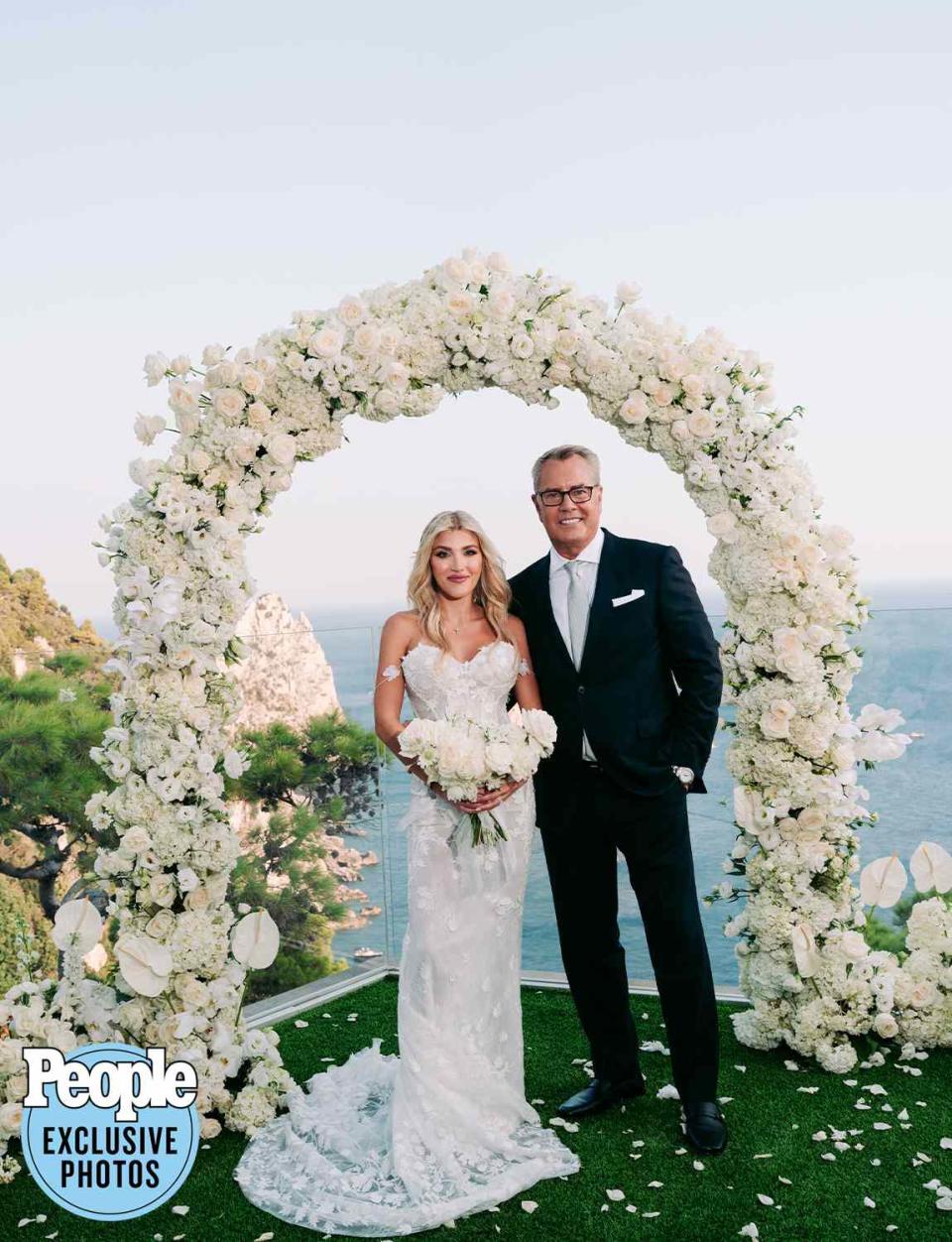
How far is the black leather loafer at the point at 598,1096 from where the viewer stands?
4.34 meters

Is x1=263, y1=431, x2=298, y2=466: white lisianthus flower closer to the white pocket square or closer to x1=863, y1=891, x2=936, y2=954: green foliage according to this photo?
the white pocket square

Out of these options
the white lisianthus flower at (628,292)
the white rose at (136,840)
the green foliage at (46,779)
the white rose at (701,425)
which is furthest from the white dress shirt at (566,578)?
the green foliage at (46,779)

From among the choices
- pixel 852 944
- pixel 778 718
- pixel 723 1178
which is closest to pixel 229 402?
pixel 778 718

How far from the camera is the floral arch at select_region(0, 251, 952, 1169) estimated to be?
4.43 m

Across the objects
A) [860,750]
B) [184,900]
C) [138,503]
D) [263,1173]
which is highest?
[138,503]

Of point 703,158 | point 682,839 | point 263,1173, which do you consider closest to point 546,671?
point 682,839

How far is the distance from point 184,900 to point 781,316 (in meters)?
8.68

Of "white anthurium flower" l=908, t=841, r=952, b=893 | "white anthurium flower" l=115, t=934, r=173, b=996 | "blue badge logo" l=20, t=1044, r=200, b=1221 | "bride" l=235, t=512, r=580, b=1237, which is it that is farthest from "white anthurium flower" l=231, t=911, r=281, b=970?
"white anthurium flower" l=908, t=841, r=952, b=893

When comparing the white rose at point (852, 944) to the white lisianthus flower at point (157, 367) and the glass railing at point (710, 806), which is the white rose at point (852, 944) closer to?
the glass railing at point (710, 806)

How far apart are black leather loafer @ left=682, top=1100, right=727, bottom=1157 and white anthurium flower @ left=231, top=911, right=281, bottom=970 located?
1.75 m

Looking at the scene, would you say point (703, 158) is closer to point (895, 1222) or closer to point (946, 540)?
point (895, 1222)

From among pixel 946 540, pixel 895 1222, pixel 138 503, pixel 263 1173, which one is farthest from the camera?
pixel 946 540

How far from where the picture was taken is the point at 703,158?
953 centimetres

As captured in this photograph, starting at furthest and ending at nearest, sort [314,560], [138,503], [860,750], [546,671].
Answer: [314,560], [860,750], [138,503], [546,671]
